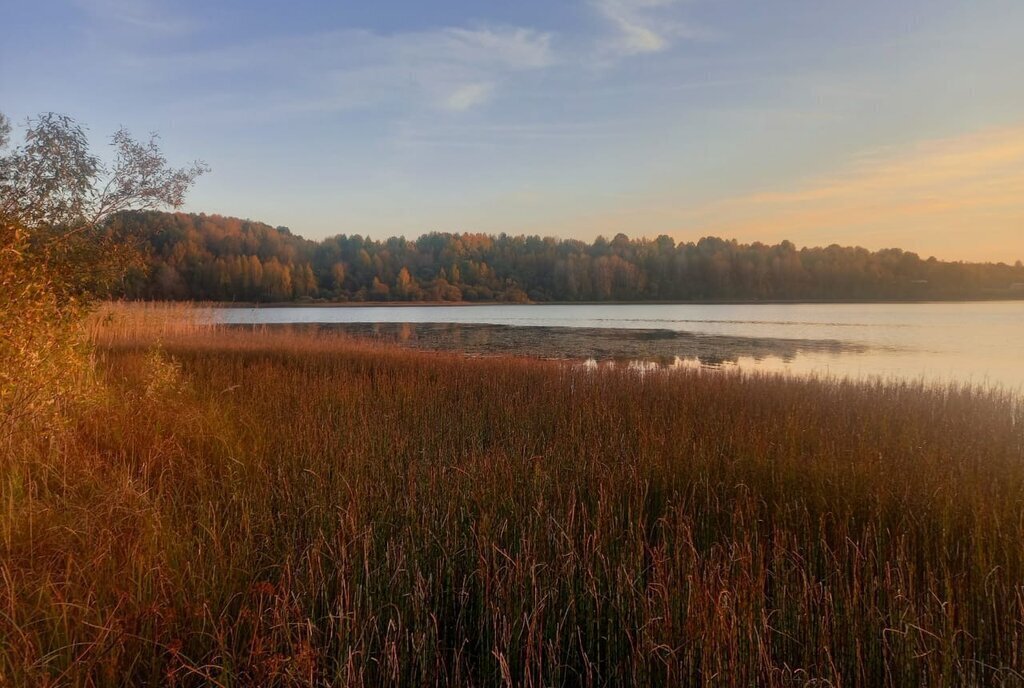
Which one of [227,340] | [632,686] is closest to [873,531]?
[632,686]

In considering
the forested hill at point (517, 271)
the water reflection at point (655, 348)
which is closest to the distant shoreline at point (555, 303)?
the forested hill at point (517, 271)

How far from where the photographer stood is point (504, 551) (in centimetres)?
324

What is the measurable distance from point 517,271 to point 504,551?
107m

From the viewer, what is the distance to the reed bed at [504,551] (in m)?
2.49

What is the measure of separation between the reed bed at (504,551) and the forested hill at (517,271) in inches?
2997

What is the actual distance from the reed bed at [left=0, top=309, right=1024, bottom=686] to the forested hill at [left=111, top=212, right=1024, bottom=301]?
250 feet

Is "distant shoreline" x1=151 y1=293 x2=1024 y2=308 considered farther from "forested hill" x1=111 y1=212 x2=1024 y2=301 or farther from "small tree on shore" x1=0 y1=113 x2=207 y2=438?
"small tree on shore" x1=0 y1=113 x2=207 y2=438

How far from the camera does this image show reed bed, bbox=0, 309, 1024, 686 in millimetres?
2488

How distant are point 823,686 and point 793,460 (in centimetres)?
294

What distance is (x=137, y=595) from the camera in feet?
9.53

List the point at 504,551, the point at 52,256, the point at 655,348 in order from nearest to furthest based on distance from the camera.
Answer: the point at 504,551
the point at 52,256
the point at 655,348

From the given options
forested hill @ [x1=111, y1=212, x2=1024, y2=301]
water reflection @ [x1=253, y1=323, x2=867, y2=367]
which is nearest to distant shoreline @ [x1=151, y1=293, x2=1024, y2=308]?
forested hill @ [x1=111, y1=212, x2=1024, y2=301]

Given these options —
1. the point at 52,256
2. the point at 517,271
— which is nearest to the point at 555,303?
the point at 517,271

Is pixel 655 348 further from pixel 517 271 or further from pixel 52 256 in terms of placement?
pixel 517 271
